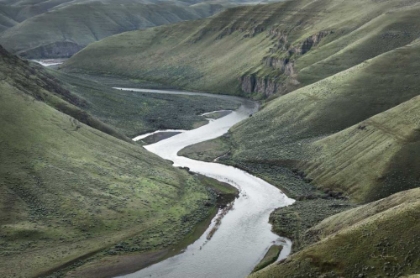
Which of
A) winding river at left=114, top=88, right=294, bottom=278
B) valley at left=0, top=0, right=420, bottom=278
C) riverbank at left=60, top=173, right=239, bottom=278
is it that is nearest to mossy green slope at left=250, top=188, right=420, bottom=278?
valley at left=0, top=0, right=420, bottom=278

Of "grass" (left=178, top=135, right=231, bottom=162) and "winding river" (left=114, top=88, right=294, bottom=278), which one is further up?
"grass" (left=178, top=135, right=231, bottom=162)

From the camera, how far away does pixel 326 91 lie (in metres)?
150

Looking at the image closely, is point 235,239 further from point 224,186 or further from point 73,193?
point 73,193

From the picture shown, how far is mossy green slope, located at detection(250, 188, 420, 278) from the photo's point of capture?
190 feet

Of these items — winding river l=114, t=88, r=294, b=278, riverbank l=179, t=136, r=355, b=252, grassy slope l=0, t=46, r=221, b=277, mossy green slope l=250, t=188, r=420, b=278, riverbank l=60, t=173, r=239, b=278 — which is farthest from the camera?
riverbank l=179, t=136, r=355, b=252

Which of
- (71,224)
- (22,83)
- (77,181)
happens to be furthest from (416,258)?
(22,83)

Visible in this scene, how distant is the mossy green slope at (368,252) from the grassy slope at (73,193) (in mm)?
30242

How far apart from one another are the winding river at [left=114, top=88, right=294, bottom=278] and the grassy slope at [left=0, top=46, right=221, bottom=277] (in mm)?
5651

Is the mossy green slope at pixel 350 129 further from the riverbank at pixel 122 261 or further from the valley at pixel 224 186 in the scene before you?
the riverbank at pixel 122 261

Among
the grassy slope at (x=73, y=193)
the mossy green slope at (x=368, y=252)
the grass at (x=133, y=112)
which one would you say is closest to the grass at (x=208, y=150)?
the grassy slope at (x=73, y=193)

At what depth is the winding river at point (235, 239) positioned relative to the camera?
250 feet

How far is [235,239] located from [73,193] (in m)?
29.9

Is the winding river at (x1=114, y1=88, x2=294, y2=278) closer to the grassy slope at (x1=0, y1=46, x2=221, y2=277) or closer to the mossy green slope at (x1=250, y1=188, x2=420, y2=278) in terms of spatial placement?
the grassy slope at (x1=0, y1=46, x2=221, y2=277)

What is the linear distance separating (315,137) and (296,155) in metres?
11.5
